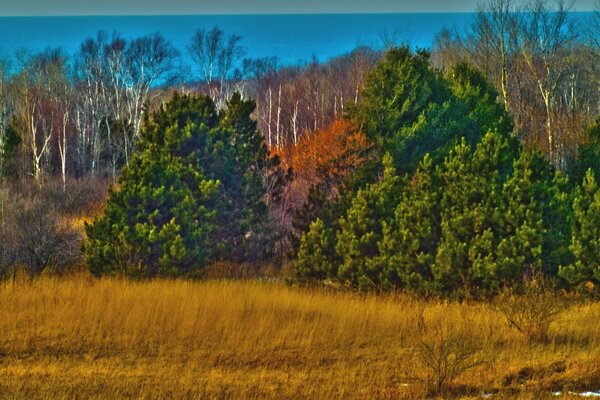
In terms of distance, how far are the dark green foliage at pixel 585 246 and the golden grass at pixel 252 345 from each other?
4.50 ft

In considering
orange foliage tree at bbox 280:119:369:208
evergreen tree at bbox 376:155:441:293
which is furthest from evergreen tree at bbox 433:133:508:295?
orange foliage tree at bbox 280:119:369:208

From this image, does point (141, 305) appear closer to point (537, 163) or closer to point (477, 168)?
point (477, 168)

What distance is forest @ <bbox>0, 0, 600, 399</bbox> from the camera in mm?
12188

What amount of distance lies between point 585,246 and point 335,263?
20.5 ft

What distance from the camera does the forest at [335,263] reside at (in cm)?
1219

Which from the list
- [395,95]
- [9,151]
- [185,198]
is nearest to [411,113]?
[395,95]

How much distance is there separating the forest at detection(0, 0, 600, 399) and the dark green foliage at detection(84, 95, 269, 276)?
62 millimetres

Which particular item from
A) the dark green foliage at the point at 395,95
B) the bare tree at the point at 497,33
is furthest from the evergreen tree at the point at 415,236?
the bare tree at the point at 497,33

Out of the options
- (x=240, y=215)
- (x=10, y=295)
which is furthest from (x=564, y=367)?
(x=240, y=215)

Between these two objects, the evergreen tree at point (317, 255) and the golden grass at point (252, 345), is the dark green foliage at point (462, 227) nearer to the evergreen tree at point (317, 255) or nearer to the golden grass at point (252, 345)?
the evergreen tree at point (317, 255)

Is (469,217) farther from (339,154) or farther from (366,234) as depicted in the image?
(339,154)

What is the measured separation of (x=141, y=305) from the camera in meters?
15.8

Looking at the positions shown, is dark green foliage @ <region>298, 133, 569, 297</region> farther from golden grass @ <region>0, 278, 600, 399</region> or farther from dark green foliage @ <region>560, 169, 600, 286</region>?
golden grass @ <region>0, 278, 600, 399</region>

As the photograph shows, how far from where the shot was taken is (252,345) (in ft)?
45.0
